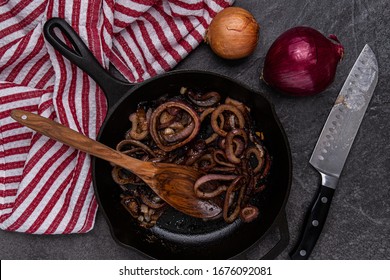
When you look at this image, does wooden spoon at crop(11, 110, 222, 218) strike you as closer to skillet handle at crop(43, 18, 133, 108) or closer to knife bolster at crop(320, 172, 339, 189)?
skillet handle at crop(43, 18, 133, 108)

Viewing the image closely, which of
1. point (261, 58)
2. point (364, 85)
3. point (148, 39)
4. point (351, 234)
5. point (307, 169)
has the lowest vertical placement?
Answer: point (351, 234)

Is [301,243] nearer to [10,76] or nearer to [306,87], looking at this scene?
[306,87]

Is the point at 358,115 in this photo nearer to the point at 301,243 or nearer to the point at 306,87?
the point at 306,87

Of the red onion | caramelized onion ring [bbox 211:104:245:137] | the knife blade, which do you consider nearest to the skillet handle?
caramelized onion ring [bbox 211:104:245:137]

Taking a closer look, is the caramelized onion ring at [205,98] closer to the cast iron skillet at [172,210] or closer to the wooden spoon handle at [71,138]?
the cast iron skillet at [172,210]

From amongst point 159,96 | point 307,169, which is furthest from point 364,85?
point 159,96

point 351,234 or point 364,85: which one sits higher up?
point 364,85
